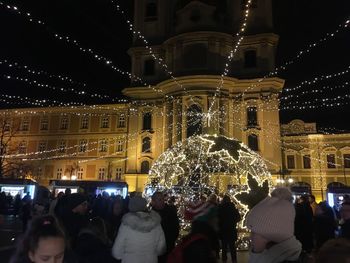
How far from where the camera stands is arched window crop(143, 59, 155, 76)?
1544 inches

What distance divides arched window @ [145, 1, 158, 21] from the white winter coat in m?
38.1

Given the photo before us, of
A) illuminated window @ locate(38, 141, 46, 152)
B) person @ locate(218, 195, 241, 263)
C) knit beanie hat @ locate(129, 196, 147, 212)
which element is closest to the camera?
knit beanie hat @ locate(129, 196, 147, 212)

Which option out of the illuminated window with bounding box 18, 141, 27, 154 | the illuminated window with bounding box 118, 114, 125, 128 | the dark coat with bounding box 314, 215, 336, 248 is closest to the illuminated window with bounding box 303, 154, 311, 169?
the illuminated window with bounding box 118, 114, 125, 128

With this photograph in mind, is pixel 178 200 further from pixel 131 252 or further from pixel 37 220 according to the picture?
pixel 37 220

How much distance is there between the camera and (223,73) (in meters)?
35.4

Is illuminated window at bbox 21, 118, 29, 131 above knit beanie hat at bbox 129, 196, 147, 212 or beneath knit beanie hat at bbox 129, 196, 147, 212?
above

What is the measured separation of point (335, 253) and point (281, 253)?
813 mm

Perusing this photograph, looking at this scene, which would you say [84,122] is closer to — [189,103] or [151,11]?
[151,11]

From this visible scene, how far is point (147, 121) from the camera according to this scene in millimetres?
38312

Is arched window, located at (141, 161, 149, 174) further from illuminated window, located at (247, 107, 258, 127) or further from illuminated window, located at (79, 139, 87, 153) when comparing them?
illuminated window, located at (79, 139, 87, 153)

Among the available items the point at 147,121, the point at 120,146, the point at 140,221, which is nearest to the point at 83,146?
the point at 120,146

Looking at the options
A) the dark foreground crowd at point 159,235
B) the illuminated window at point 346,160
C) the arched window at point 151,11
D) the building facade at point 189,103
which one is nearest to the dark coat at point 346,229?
the dark foreground crowd at point 159,235

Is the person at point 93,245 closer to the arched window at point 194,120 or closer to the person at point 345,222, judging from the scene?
the person at point 345,222

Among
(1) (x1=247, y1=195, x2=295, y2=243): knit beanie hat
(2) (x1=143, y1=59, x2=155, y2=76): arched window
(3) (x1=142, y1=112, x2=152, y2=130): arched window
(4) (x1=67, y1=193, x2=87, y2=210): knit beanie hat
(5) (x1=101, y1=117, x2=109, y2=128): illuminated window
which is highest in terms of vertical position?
(2) (x1=143, y1=59, x2=155, y2=76): arched window
